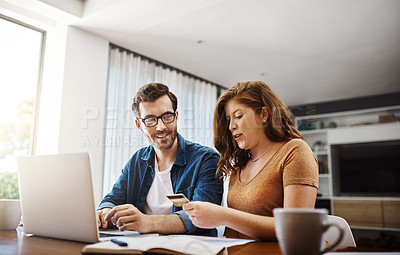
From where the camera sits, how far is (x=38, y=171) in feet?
3.43

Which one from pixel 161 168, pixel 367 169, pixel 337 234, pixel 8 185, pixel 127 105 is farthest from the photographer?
pixel 367 169

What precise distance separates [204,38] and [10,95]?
199cm

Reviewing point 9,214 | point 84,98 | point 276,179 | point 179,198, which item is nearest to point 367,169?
point 84,98

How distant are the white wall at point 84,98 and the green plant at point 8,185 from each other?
49cm

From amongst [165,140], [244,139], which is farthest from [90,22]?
[244,139]

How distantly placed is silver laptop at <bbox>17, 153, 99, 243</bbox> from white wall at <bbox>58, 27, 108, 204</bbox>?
204cm

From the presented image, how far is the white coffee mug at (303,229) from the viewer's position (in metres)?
0.62

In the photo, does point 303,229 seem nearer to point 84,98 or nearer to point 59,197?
point 59,197

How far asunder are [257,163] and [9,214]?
102 centimetres

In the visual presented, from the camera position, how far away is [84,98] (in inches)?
128

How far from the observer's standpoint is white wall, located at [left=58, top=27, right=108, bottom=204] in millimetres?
3109

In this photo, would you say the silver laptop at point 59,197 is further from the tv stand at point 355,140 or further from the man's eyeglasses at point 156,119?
the tv stand at point 355,140

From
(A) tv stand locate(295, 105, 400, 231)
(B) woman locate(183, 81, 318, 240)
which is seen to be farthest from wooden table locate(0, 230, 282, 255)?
(A) tv stand locate(295, 105, 400, 231)

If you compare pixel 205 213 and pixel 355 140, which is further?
pixel 355 140
